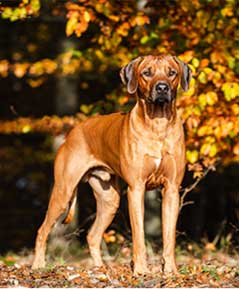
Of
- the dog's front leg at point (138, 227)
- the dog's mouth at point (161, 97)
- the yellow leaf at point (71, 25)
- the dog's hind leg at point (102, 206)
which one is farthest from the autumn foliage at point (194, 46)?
the dog's front leg at point (138, 227)

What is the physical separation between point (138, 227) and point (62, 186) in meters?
1.29

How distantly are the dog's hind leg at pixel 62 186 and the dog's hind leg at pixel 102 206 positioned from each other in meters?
0.33

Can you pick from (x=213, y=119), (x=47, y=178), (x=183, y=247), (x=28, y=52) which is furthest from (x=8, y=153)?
(x=213, y=119)

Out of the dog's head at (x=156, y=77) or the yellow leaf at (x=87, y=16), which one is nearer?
the dog's head at (x=156, y=77)

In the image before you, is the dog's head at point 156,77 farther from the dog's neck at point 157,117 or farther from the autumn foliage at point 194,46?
the autumn foliage at point 194,46

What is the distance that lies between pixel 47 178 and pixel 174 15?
9597 millimetres

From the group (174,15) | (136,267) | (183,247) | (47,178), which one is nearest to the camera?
(136,267)

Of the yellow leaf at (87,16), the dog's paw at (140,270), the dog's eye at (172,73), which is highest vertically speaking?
the yellow leaf at (87,16)

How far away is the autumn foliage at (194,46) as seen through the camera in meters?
8.19

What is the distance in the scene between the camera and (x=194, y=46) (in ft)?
29.7

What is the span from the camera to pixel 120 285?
594cm

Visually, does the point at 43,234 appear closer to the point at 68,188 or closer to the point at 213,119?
the point at 68,188

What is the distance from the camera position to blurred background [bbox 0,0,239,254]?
8.38 metres

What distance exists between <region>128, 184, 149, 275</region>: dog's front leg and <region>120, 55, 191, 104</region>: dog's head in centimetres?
81
